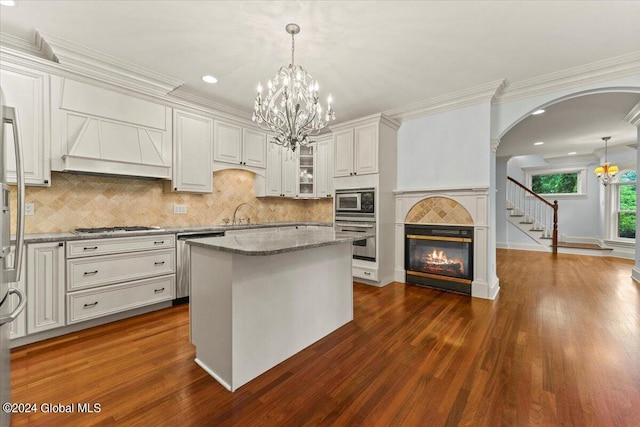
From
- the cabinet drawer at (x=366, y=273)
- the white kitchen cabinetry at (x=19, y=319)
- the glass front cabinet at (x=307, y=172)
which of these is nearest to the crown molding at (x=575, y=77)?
the cabinet drawer at (x=366, y=273)

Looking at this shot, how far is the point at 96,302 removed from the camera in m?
2.68

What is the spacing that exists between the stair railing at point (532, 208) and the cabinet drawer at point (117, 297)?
9097mm

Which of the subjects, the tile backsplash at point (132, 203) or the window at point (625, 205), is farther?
the window at point (625, 205)

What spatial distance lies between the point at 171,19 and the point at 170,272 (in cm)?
254

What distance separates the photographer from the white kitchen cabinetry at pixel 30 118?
244 centimetres

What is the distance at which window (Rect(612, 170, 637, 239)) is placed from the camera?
695 cm

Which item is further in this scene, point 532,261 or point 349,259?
point 532,261

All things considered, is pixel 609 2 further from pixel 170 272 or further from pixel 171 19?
pixel 170 272

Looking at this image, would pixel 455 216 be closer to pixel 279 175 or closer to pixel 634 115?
pixel 279 175

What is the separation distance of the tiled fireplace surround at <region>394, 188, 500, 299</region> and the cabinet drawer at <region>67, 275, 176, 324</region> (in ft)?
10.8

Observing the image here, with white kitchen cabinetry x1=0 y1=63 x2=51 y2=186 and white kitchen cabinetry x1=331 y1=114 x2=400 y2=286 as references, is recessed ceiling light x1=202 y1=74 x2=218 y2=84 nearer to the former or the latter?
white kitchen cabinetry x1=0 y1=63 x2=51 y2=186

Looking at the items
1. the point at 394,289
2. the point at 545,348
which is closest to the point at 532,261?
the point at 394,289

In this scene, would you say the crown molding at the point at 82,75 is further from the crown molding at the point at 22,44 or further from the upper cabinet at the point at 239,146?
the upper cabinet at the point at 239,146

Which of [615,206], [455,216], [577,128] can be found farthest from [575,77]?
[615,206]
